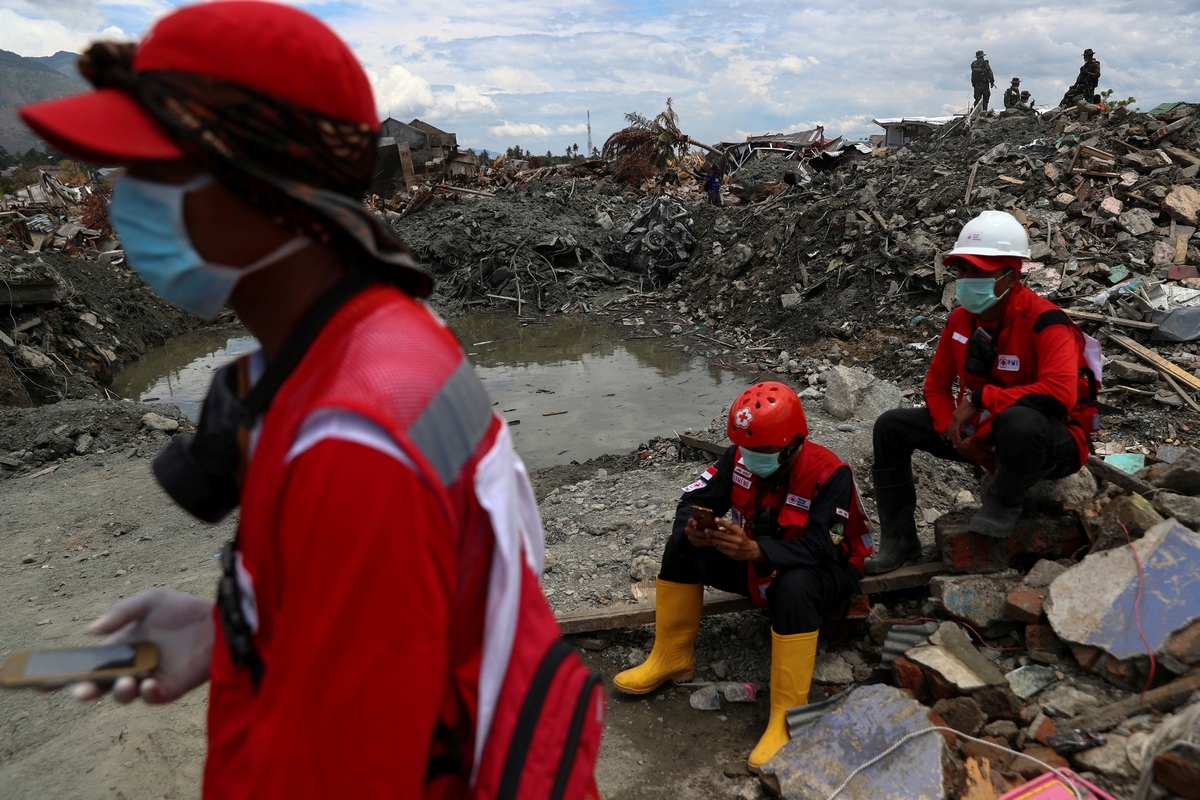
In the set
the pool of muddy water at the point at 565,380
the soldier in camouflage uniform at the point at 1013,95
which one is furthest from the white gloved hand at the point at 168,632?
the soldier in camouflage uniform at the point at 1013,95

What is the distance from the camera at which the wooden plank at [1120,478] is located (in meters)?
3.61

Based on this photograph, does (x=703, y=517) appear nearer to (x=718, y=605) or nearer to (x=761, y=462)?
(x=761, y=462)

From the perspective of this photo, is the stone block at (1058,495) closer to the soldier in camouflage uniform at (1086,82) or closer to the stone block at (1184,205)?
the stone block at (1184,205)

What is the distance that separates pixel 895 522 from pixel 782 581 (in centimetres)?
109

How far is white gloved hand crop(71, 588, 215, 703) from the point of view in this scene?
111 cm

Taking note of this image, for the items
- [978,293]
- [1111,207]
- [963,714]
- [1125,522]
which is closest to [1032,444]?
[1125,522]

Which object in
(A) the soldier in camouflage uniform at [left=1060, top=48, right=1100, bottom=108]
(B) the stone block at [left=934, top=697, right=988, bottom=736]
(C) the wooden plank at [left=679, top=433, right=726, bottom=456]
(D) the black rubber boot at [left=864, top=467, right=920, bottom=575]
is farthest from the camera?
(A) the soldier in camouflage uniform at [left=1060, top=48, right=1100, bottom=108]

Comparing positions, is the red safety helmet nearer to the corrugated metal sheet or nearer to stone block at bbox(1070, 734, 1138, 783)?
the corrugated metal sheet

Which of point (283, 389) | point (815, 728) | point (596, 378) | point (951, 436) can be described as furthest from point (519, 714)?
point (596, 378)

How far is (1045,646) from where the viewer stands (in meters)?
3.10

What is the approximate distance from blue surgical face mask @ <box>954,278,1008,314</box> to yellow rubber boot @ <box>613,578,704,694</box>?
6.31 feet

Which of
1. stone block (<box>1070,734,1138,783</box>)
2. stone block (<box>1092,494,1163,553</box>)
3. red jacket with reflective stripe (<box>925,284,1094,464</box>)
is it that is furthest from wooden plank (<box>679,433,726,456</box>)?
stone block (<box>1070,734,1138,783</box>)

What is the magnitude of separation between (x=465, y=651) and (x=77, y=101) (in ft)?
2.52

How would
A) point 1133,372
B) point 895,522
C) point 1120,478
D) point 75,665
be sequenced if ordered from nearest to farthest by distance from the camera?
point 75,665 < point 1120,478 < point 895,522 < point 1133,372
